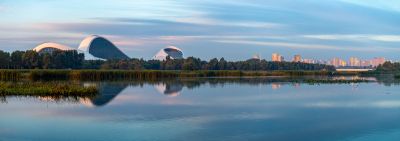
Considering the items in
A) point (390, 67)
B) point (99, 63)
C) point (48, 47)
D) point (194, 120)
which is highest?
point (48, 47)

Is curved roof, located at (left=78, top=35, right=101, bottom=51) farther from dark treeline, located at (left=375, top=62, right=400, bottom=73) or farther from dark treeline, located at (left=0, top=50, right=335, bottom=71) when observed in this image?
dark treeline, located at (left=375, top=62, right=400, bottom=73)

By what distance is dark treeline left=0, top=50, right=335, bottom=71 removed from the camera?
198 ft

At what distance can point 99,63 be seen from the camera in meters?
76.9

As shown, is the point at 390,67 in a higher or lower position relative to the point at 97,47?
lower

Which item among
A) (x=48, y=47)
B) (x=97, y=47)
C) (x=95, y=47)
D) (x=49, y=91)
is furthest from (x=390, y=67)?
(x=49, y=91)

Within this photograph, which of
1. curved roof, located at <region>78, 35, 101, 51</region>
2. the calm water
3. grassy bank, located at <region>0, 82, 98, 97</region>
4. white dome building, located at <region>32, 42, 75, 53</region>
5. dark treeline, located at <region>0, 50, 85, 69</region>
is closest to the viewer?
the calm water

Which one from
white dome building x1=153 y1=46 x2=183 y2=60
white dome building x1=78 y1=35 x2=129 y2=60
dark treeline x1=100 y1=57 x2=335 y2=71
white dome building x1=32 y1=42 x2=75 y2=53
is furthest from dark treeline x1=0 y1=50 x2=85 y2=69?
white dome building x1=153 y1=46 x2=183 y2=60

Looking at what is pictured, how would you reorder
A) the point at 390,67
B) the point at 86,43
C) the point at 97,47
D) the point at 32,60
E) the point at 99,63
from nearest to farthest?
1. the point at 32,60
2. the point at 99,63
3. the point at 390,67
4. the point at 86,43
5. the point at 97,47

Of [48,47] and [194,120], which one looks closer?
[194,120]

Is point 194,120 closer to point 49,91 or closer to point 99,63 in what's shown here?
point 49,91

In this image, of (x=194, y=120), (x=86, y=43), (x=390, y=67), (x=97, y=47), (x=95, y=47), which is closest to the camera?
(x=194, y=120)

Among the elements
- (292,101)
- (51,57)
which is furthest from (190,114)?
(51,57)

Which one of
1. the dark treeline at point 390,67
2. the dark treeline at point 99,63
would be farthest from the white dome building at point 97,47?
the dark treeline at point 390,67

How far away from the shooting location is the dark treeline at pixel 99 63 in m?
60.4
